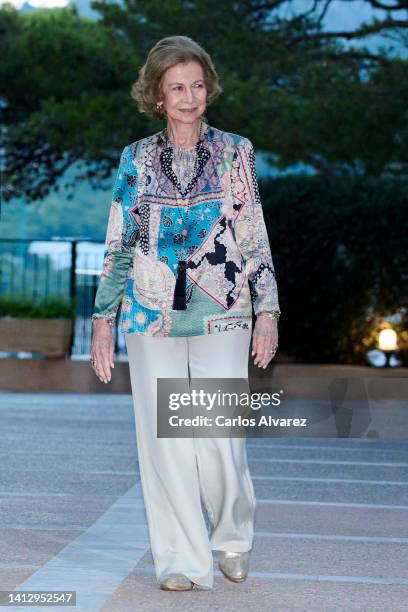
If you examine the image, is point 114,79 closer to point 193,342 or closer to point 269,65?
point 269,65

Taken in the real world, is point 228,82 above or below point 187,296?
above

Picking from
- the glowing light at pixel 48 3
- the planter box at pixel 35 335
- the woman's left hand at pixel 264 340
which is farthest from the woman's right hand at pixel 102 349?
the glowing light at pixel 48 3

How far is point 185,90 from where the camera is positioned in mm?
5184

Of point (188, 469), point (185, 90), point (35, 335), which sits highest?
point (185, 90)

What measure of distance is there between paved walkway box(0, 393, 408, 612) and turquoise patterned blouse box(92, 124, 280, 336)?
924mm

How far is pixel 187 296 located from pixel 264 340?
0.31 meters

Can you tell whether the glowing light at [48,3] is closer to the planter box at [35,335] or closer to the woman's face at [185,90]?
the planter box at [35,335]

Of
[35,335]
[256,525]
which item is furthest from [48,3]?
[256,525]

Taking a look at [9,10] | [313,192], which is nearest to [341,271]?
[313,192]

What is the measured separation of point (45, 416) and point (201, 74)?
26.4 feet

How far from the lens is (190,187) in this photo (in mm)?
5117

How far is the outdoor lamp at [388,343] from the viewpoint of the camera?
1580cm

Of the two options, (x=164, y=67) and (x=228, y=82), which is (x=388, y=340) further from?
(x=164, y=67)

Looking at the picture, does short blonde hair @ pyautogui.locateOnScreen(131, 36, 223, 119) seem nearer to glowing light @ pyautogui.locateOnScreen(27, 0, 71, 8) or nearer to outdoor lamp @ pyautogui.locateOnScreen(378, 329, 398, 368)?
outdoor lamp @ pyautogui.locateOnScreen(378, 329, 398, 368)
